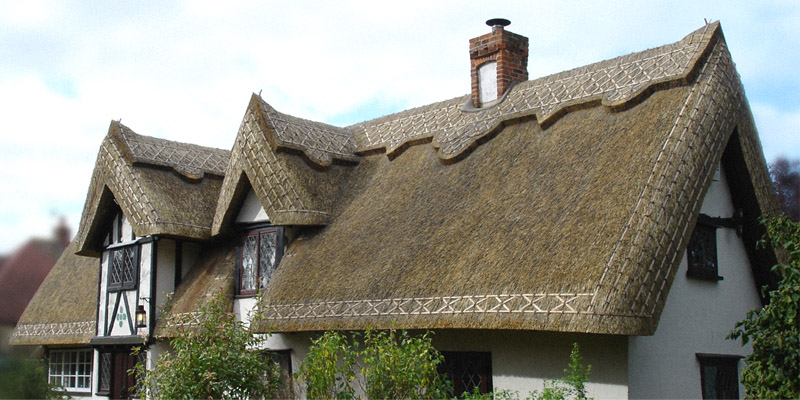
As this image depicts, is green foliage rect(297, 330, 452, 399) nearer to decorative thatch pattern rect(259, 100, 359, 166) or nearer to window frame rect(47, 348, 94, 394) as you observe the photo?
decorative thatch pattern rect(259, 100, 359, 166)

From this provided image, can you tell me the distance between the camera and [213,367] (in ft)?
30.5

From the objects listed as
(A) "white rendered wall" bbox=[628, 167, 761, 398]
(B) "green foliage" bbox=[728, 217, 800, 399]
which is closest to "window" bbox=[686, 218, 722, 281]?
(A) "white rendered wall" bbox=[628, 167, 761, 398]

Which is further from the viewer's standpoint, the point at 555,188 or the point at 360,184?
the point at 360,184

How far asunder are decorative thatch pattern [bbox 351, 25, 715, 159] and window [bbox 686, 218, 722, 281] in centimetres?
212

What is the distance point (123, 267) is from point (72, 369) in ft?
15.6

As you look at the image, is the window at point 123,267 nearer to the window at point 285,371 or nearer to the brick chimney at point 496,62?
the window at point 285,371

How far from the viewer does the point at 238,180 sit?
15086mm

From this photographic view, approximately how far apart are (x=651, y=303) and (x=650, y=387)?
149 centimetres

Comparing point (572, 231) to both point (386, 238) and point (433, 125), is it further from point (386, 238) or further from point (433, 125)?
point (433, 125)

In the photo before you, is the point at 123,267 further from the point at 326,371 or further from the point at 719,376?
the point at 719,376

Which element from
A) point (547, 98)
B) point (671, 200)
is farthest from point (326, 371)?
point (547, 98)

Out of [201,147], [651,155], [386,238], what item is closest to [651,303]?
[651,155]

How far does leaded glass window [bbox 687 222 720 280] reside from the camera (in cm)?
1061

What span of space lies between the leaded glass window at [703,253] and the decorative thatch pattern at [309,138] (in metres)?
7.04
